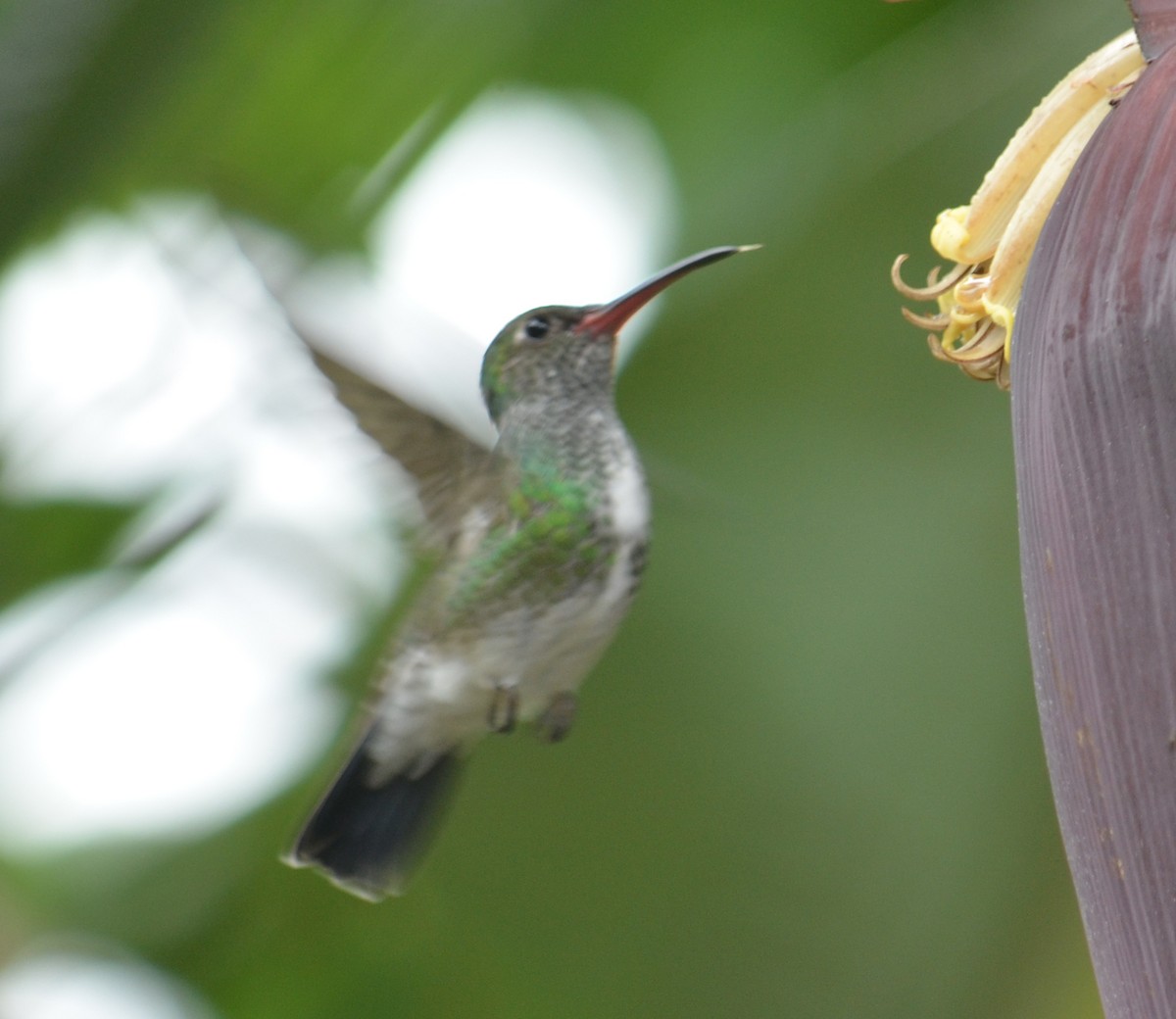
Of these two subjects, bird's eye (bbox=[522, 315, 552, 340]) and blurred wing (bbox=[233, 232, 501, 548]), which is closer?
blurred wing (bbox=[233, 232, 501, 548])

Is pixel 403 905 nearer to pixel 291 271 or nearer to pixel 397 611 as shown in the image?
pixel 397 611

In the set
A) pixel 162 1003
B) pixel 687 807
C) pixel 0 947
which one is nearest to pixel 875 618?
pixel 687 807

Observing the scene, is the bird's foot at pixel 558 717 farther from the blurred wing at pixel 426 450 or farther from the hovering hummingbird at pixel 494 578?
the blurred wing at pixel 426 450

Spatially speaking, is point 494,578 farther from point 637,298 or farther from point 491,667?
point 637,298

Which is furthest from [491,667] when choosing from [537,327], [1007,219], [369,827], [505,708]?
[1007,219]

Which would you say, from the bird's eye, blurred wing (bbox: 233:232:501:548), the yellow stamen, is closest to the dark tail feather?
blurred wing (bbox: 233:232:501:548)

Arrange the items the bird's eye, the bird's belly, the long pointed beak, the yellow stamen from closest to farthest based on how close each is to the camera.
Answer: the yellow stamen, the long pointed beak, the bird's belly, the bird's eye

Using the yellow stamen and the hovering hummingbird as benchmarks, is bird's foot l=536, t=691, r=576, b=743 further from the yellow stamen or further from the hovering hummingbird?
the yellow stamen

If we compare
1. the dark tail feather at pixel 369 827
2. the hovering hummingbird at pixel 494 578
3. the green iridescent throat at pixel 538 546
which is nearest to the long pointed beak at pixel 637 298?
the hovering hummingbird at pixel 494 578
